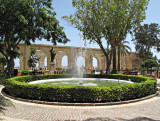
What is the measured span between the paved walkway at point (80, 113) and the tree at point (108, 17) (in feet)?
36.4

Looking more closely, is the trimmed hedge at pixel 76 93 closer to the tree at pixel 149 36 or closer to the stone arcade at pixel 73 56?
the stone arcade at pixel 73 56

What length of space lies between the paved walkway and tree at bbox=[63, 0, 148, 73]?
36.4 ft

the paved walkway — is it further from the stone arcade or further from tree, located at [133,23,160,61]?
tree, located at [133,23,160,61]

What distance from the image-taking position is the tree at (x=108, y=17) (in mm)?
14594

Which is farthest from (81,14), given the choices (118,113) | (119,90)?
(118,113)

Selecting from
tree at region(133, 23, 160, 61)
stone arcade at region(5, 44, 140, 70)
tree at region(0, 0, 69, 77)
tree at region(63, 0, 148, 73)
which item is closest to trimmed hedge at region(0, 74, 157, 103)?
tree at region(0, 0, 69, 77)

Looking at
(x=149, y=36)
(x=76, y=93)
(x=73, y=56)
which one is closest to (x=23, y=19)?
(x=76, y=93)

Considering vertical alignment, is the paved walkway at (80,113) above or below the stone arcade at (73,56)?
below

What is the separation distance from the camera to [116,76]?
15.7 meters

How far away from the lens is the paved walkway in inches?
171

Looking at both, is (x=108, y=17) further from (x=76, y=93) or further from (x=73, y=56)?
(x=73, y=56)

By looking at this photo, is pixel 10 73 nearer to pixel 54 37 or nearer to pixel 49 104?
pixel 54 37

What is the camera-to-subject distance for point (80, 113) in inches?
190

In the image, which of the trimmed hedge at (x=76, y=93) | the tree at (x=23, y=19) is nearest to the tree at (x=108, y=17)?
the tree at (x=23, y=19)
